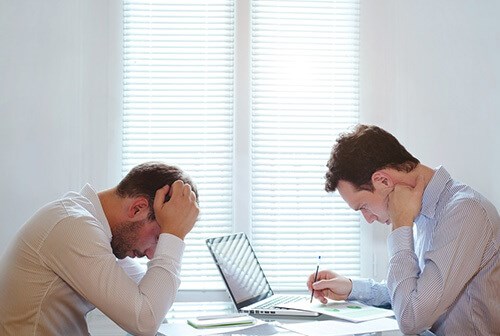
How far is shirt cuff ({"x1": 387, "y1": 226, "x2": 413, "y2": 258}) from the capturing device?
2012mm

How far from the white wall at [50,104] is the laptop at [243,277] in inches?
28.8

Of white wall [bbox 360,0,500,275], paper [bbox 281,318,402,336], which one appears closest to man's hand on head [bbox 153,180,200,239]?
paper [bbox 281,318,402,336]

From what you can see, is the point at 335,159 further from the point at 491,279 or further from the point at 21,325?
the point at 21,325

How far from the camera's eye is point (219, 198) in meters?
3.04

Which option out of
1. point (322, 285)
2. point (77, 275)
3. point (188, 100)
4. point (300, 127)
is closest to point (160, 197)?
point (77, 275)

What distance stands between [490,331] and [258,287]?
84 centimetres

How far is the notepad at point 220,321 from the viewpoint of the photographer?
6.73 feet

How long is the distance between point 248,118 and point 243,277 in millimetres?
843

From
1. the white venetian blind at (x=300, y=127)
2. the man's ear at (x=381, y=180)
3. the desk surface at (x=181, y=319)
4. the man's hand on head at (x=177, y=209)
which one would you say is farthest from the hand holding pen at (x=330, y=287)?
the white venetian blind at (x=300, y=127)

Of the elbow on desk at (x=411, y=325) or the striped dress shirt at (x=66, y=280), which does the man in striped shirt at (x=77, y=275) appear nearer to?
the striped dress shirt at (x=66, y=280)

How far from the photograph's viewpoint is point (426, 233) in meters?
2.14

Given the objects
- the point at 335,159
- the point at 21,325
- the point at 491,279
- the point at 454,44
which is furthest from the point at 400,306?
the point at 454,44

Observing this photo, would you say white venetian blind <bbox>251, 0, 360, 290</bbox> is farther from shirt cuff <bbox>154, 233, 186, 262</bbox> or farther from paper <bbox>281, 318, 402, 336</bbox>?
shirt cuff <bbox>154, 233, 186, 262</bbox>

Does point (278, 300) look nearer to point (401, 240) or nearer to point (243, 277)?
point (243, 277)
